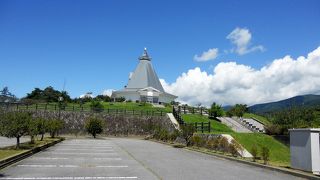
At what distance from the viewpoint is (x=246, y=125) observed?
42594 mm

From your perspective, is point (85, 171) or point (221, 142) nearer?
point (85, 171)

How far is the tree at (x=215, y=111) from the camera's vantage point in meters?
49.9

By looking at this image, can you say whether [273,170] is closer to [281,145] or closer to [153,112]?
[281,145]

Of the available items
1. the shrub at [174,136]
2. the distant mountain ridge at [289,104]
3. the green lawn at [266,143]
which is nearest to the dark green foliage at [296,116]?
the green lawn at [266,143]

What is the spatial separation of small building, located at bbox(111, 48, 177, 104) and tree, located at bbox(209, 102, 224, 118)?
26.5m

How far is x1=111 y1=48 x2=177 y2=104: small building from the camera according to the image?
253 ft

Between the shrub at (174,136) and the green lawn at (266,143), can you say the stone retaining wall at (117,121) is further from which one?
the green lawn at (266,143)

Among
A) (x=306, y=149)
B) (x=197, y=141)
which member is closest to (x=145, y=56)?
(x=197, y=141)

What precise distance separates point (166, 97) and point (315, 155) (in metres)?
69.9

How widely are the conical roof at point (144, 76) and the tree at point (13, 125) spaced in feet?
205

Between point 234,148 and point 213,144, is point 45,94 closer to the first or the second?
point 213,144

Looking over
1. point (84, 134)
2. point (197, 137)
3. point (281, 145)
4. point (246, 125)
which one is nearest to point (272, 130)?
point (281, 145)

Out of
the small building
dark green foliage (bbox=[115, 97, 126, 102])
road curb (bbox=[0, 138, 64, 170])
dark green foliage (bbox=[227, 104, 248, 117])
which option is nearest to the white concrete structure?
road curb (bbox=[0, 138, 64, 170])

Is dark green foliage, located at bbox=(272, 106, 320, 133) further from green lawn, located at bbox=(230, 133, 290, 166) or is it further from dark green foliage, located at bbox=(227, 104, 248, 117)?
dark green foliage, located at bbox=(227, 104, 248, 117)
